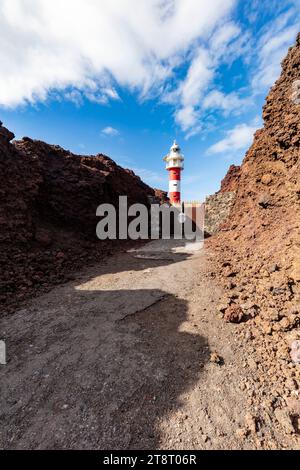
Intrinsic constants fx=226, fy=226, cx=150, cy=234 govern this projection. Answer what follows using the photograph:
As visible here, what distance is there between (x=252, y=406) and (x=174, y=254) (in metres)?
8.05

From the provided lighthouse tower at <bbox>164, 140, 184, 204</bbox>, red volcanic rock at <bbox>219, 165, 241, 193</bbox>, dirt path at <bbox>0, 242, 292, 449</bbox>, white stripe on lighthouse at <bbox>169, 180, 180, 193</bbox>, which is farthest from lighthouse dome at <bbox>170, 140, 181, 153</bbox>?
dirt path at <bbox>0, 242, 292, 449</bbox>

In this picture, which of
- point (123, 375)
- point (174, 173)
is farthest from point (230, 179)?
point (123, 375)

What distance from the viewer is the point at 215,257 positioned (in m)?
9.16

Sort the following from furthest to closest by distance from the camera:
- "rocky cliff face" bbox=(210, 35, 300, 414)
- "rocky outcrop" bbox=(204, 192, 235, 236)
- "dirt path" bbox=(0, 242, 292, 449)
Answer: "rocky outcrop" bbox=(204, 192, 235, 236) → "rocky cliff face" bbox=(210, 35, 300, 414) → "dirt path" bbox=(0, 242, 292, 449)

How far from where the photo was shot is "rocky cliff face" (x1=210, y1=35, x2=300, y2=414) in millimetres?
4672

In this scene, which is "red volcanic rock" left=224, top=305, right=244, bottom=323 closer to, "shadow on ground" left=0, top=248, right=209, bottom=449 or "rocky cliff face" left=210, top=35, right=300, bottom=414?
"rocky cliff face" left=210, top=35, right=300, bottom=414

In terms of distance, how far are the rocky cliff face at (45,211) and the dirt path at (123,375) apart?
177 cm

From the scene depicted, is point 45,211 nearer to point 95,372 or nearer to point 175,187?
point 95,372

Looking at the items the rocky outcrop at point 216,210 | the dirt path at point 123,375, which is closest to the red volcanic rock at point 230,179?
the rocky outcrop at point 216,210

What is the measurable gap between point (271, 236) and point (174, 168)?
2033 centimetres

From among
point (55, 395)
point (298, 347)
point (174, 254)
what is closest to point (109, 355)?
point (55, 395)

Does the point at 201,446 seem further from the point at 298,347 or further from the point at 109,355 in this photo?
the point at 298,347

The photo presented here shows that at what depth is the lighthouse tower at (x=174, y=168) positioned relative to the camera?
25.2 m

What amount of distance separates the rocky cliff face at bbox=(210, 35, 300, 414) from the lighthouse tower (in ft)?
48.7
